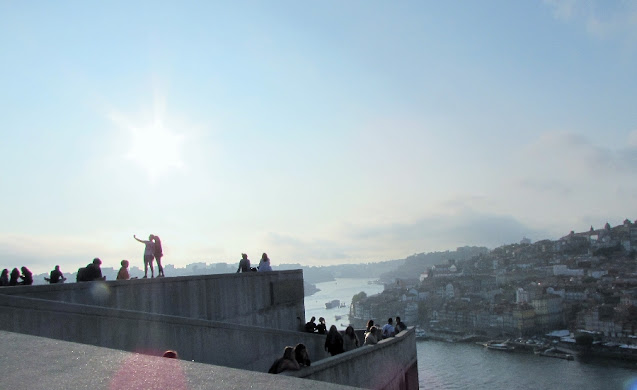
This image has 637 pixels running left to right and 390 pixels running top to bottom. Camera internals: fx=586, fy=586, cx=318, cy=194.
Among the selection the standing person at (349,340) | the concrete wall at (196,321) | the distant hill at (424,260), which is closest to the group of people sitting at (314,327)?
the concrete wall at (196,321)

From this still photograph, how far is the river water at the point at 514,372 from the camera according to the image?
38.0 m

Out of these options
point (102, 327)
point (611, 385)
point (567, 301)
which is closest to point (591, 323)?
point (567, 301)

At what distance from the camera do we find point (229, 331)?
765 cm

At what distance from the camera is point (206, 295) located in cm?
952

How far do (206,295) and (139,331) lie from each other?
3.10m

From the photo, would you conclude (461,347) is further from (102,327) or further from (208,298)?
(102,327)

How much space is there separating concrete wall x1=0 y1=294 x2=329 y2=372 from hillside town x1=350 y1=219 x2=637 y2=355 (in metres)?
45.0

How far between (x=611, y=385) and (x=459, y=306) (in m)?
34.7

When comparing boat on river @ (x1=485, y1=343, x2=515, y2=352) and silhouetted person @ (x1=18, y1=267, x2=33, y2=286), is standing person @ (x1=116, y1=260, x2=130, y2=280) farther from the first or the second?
boat on river @ (x1=485, y1=343, x2=515, y2=352)

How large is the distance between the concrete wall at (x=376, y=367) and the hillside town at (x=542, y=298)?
126 feet

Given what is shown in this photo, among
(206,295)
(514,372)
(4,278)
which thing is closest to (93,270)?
(4,278)

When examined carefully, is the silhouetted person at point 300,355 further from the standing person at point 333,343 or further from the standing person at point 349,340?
the standing person at point 349,340

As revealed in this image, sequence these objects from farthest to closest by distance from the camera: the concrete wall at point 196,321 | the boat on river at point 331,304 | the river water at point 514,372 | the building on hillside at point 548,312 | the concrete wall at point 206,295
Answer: the boat on river at point 331,304
the building on hillside at point 548,312
the river water at point 514,372
the concrete wall at point 206,295
the concrete wall at point 196,321

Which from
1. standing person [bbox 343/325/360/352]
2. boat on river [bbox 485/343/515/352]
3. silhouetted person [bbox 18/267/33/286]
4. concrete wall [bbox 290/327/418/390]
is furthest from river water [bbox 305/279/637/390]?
silhouetted person [bbox 18/267/33/286]
